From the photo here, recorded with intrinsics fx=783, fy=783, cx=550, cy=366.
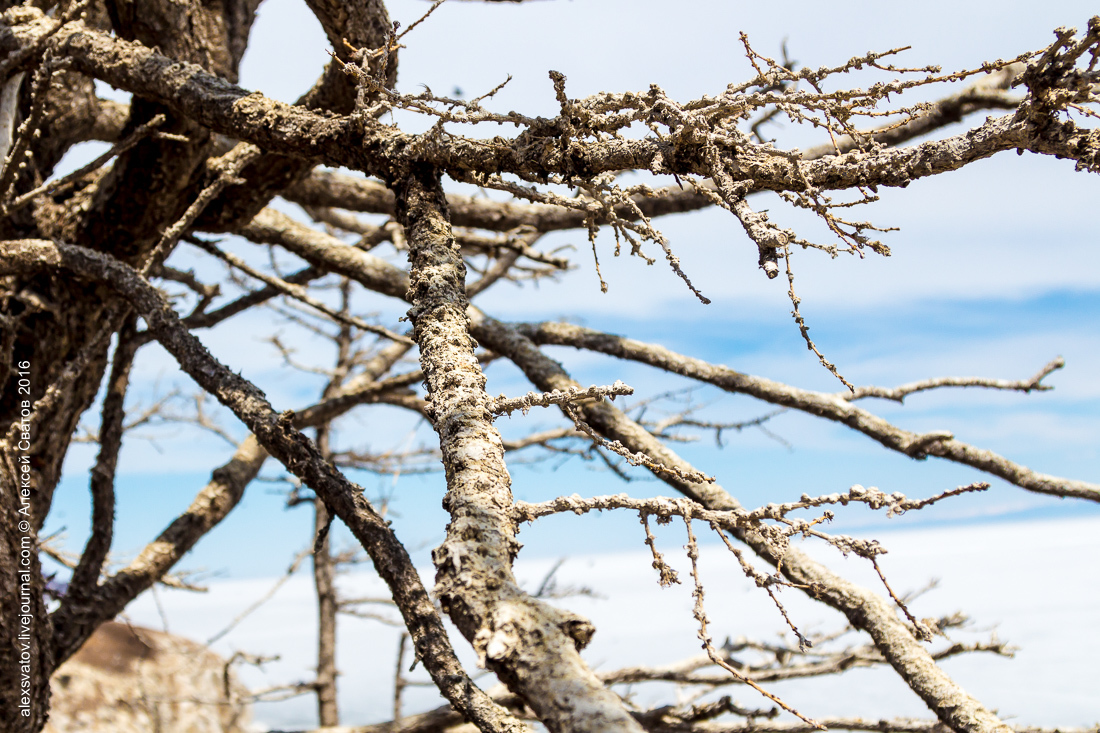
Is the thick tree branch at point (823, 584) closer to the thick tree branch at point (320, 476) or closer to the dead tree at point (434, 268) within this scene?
the dead tree at point (434, 268)

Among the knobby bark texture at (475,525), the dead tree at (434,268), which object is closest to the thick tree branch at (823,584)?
the dead tree at (434,268)

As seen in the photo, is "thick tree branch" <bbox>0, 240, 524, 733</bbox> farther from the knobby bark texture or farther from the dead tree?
the knobby bark texture

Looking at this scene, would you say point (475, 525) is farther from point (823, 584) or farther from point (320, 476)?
point (823, 584)

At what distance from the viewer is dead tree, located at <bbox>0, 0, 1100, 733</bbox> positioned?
142 cm

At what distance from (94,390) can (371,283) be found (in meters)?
1.45

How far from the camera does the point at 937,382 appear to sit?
3266mm

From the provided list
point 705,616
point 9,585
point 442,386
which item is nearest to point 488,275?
point 9,585

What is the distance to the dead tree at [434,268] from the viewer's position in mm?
1425

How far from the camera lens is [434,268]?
1.88 m

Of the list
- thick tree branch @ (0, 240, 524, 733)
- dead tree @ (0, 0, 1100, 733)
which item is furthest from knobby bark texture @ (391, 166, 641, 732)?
thick tree branch @ (0, 240, 524, 733)

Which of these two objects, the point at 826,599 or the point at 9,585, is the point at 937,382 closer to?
the point at 826,599

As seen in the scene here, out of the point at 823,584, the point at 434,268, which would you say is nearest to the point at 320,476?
the point at 434,268

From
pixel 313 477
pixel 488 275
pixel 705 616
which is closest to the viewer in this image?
pixel 705 616

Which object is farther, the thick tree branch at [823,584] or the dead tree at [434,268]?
the thick tree branch at [823,584]
